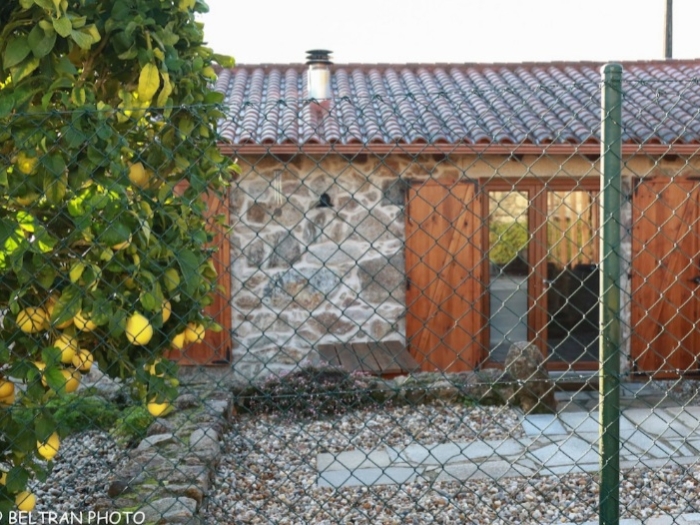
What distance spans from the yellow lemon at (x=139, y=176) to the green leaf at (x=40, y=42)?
45cm

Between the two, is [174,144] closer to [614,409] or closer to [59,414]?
[614,409]

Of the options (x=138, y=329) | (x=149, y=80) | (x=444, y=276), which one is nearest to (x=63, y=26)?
(x=149, y=80)

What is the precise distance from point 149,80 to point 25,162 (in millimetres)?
477

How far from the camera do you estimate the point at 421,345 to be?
8859 mm

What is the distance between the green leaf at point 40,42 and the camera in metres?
2.65

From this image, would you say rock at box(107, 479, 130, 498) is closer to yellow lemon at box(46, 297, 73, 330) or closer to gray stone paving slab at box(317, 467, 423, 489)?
gray stone paving slab at box(317, 467, 423, 489)

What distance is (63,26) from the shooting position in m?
2.58

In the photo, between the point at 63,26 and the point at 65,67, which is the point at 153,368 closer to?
the point at 65,67

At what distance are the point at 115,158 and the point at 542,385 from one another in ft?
15.4

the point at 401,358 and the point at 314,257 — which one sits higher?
the point at 314,257

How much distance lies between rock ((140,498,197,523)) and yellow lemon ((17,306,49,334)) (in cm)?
89

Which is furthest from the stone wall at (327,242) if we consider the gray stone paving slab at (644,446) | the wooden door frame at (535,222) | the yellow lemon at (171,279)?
the yellow lemon at (171,279)

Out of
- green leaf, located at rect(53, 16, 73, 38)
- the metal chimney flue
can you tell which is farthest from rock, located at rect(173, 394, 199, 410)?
the metal chimney flue

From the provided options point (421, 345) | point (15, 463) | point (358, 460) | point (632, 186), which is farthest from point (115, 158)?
point (632, 186)
